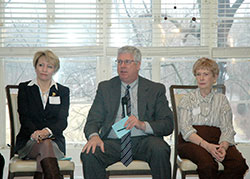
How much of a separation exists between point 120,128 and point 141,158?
29cm

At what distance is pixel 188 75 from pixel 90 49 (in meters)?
1.15

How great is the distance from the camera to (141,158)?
291 cm

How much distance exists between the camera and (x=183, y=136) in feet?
10.1

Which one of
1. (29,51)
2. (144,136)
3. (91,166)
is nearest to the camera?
(91,166)

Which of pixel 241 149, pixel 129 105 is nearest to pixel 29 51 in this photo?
pixel 129 105

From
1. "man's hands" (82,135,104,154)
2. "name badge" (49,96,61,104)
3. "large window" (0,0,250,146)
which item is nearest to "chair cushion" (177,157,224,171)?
"man's hands" (82,135,104,154)

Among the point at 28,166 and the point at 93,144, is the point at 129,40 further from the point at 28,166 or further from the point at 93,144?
the point at 28,166

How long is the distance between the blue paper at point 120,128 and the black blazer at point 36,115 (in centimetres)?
53

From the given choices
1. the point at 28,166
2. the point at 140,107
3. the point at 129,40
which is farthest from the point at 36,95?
the point at 129,40

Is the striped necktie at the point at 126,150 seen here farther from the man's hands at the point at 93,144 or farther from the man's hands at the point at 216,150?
the man's hands at the point at 216,150

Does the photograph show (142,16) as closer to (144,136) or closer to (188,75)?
(188,75)

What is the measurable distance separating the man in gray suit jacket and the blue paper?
58 mm

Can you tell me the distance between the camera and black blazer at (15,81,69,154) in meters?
3.07

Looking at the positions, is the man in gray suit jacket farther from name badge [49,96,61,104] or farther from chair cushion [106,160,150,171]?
name badge [49,96,61,104]
